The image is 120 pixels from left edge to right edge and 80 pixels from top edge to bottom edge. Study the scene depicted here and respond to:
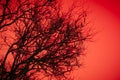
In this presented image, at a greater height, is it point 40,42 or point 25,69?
point 40,42

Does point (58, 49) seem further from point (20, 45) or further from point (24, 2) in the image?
point (24, 2)

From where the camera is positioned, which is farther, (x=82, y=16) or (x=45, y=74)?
(x=82, y=16)

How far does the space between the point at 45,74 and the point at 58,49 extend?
49.9 inches

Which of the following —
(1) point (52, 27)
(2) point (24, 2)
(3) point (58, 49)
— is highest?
(2) point (24, 2)

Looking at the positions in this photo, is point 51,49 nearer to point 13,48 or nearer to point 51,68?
point 51,68

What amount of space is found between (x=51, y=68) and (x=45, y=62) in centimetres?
41

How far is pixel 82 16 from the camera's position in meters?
11.9

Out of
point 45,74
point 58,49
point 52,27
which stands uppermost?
point 52,27

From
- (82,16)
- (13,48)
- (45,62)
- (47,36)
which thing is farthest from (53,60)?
(82,16)

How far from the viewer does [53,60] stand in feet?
34.9

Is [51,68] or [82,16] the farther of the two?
[82,16]

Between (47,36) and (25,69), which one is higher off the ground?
(47,36)

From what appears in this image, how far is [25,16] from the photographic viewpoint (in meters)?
11.2

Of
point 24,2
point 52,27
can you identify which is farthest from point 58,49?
point 24,2
